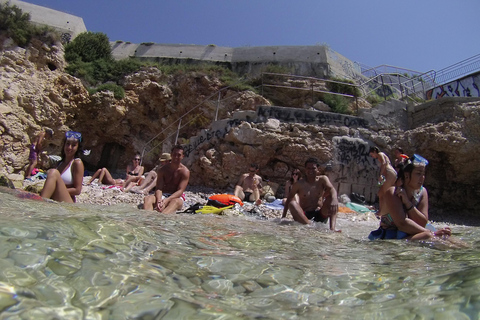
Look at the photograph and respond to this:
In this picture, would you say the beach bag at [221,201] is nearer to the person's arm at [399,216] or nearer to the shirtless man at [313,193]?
the shirtless man at [313,193]

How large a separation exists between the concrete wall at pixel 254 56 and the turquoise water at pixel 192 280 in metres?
17.1

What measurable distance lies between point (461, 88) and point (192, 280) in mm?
19856

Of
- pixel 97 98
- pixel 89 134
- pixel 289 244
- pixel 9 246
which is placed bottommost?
pixel 289 244

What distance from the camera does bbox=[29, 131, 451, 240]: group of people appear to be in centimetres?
297

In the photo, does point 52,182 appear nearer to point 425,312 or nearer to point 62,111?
point 425,312

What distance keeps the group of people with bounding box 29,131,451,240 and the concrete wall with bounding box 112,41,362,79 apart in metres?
13.4

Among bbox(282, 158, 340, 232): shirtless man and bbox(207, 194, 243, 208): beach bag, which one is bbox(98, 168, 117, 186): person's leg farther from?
bbox(282, 158, 340, 232): shirtless man

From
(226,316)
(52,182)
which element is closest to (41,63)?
(52,182)

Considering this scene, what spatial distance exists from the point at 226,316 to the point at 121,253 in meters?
0.68

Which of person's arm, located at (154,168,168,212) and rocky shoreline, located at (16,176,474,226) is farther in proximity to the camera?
rocky shoreline, located at (16,176,474,226)

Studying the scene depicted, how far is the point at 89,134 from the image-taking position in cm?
1614

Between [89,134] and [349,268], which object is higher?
[89,134]

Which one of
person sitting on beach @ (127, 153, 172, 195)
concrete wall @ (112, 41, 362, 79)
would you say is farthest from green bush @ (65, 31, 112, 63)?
person sitting on beach @ (127, 153, 172, 195)

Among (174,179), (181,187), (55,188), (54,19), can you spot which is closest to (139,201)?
(174,179)
